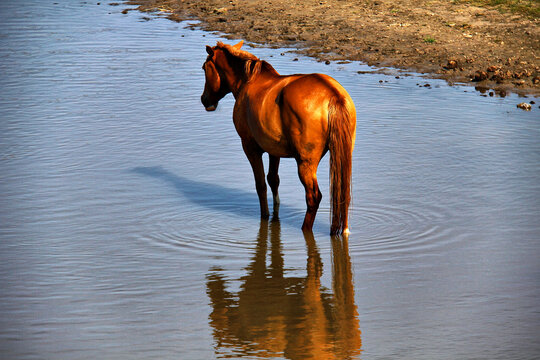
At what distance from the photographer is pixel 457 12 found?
51.1ft

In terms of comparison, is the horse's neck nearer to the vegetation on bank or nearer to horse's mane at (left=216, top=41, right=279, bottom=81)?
horse's mane at (left=216, top=41, right=279, bottom=81)

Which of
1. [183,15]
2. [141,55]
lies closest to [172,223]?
[141,55]

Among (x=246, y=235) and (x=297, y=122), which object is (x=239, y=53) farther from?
(x=246, y=235)

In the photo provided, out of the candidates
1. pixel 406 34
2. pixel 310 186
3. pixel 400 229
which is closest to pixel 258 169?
pixel 310 186

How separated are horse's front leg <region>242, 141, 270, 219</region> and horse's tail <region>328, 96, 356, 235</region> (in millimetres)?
964

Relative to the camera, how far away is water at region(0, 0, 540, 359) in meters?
5.14

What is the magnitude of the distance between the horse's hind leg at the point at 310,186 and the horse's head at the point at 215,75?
1.53m

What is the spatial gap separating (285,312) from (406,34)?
10.2 meters

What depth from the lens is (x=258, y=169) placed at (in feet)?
24.4

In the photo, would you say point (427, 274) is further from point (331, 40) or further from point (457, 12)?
point (457, 12)

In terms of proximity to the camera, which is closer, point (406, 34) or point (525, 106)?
point (525, 106)

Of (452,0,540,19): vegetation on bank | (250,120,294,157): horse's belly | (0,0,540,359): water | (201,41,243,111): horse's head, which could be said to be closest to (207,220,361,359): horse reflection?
(0,0,540,359): water

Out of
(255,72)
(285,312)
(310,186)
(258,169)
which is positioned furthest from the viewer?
(258,169)

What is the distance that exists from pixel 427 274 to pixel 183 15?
46.2ft
